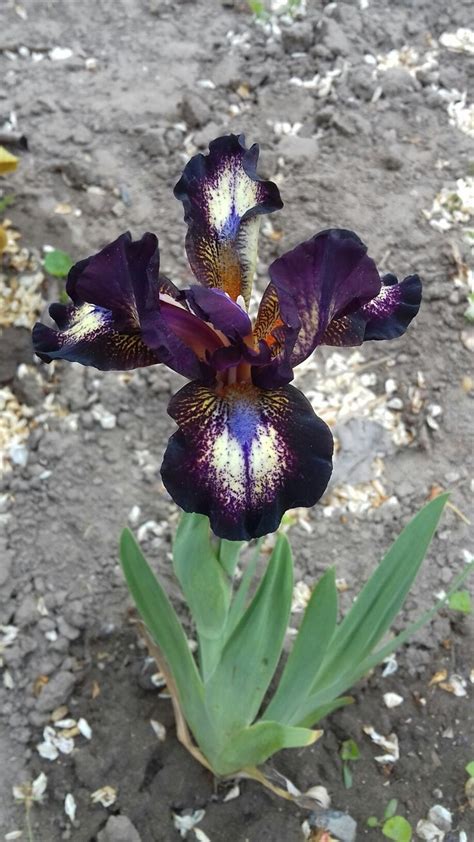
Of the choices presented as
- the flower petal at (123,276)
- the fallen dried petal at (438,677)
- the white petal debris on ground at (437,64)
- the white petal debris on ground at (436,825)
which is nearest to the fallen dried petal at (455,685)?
the fallen dried petal at (438,677)

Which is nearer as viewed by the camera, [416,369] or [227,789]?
[227,789]

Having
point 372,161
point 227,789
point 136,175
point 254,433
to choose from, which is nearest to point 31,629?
point 227,789

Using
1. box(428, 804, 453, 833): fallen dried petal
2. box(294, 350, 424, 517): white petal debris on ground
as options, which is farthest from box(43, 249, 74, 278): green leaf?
box(428, 804, 453, 833): fallen dried petal

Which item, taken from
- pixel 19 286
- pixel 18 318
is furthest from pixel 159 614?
pixel 19 286

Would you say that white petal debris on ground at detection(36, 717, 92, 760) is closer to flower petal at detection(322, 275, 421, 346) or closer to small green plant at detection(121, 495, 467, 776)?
small green plant at detection(121, 495, 467, 776)

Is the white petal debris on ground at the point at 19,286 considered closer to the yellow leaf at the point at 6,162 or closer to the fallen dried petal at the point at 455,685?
the yellow leaf at the point at 6,162

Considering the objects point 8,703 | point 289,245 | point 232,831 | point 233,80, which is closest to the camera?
point 232,831

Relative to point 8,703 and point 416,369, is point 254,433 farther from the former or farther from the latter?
point 416,369
